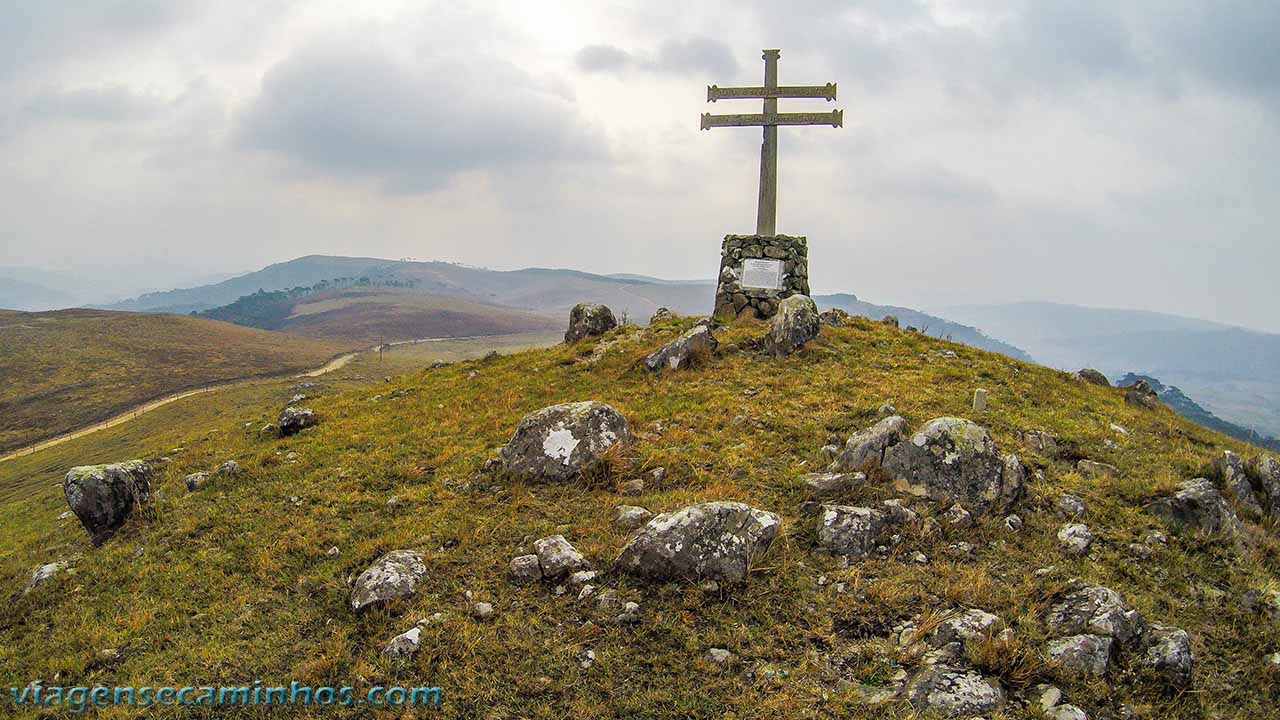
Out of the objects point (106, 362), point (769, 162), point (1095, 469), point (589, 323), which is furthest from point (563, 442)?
point (106, 362)

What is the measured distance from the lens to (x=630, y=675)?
6.55m

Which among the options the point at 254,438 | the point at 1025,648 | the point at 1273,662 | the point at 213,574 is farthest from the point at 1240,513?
the point at 254,438

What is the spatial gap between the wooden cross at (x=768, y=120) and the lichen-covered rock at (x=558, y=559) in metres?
19.7

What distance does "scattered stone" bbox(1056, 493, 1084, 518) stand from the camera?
29.5ft

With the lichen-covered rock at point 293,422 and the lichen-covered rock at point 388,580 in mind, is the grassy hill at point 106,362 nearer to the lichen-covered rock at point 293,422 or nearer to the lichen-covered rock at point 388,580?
the lichen-covered rock at point 293,422

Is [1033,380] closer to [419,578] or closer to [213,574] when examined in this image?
[419,578]

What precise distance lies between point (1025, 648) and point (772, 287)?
62.3 ft

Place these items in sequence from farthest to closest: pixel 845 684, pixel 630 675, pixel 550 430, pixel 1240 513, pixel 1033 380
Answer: pixel 1033 380 < pixel 550 430 < pixel 1240 513 < pixel 630 675 < pixel 845 684

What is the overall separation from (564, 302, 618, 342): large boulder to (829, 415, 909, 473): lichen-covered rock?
15.9m

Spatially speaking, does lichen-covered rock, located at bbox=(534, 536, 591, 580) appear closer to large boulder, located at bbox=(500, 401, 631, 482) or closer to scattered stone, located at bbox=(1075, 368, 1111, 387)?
large boulder, located at bbox=(500, 401, 631, 482)

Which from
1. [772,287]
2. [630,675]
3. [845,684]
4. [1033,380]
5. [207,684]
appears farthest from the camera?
[772,287]

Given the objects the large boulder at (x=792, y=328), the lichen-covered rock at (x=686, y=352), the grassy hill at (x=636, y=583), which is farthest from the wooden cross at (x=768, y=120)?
the grassy hill at (x=636, y=583)

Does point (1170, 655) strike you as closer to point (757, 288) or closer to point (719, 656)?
point (719, 656)

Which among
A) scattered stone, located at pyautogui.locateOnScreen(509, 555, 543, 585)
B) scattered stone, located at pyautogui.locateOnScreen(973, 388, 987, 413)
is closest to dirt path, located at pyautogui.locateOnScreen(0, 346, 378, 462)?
scattered stone, located at pyautogui.locateOnScreen(509, 555, 543, 585)
